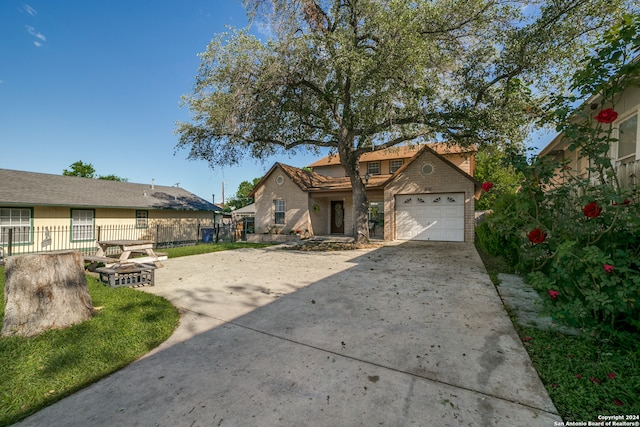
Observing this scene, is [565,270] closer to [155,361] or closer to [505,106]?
[155,361]

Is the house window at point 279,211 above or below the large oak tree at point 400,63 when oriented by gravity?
below

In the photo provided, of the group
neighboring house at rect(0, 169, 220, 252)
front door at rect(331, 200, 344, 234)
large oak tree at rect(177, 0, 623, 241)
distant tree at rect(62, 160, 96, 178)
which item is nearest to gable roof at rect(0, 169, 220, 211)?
neighboring house at rect(0, 169, 220, 252)

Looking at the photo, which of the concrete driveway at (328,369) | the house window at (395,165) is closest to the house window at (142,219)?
the concrete driveway at (328,369)

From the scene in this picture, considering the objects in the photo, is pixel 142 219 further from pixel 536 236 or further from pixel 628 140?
pixel 628 140

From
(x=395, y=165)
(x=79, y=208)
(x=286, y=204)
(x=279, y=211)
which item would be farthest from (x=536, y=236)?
(x=79, y=208)

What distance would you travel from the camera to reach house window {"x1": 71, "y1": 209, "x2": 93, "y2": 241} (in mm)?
15946

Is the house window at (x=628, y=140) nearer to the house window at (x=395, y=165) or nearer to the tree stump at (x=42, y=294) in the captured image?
the tree stump at (x=42, y=294)

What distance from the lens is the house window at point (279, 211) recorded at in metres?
19.8

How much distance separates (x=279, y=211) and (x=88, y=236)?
459 inches

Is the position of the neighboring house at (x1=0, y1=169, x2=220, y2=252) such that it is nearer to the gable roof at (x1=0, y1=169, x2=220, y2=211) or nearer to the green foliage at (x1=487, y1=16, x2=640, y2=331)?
the gable roof at (x1=0, y1=169, x2=220, y2=211)

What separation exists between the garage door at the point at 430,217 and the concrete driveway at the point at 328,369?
396 inches

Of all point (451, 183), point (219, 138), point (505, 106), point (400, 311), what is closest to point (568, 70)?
point (505, 106)

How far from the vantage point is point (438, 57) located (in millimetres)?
10266

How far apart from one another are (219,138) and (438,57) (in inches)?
403
